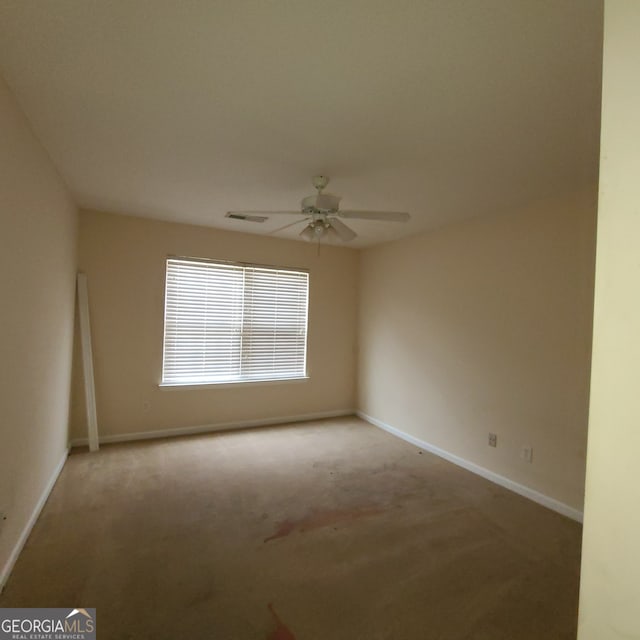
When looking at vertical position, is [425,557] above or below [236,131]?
below

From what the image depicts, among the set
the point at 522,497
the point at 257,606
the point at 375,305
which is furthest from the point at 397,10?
the point at 375,305

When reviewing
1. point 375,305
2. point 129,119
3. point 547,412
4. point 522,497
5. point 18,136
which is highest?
point 129,119

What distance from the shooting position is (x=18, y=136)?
73.5 inches

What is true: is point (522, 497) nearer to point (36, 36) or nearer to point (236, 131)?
point (236, 131)

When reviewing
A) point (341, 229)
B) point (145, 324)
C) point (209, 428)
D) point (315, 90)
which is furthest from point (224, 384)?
point (315, 90)

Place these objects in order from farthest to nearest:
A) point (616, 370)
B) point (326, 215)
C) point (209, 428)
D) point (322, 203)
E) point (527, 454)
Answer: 1. point (209, 428)
2. point (527, 454)
3. point (326, 215)
4. point (322, 203)
5. point (616, 370)

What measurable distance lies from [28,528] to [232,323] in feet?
8.79

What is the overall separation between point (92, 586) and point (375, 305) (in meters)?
3.95

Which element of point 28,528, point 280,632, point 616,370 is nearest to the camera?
point 616,370

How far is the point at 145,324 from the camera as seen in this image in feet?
13.1

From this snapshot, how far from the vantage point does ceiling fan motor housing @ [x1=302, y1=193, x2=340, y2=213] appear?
8.04ft

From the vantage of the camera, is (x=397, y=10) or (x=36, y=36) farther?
(x=36, y=36)

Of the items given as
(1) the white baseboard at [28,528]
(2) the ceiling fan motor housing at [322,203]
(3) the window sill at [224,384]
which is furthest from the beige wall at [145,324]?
(2) the ceiling fan motor housing at [322,203]

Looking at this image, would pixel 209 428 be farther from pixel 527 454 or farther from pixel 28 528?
pixel 527 454
